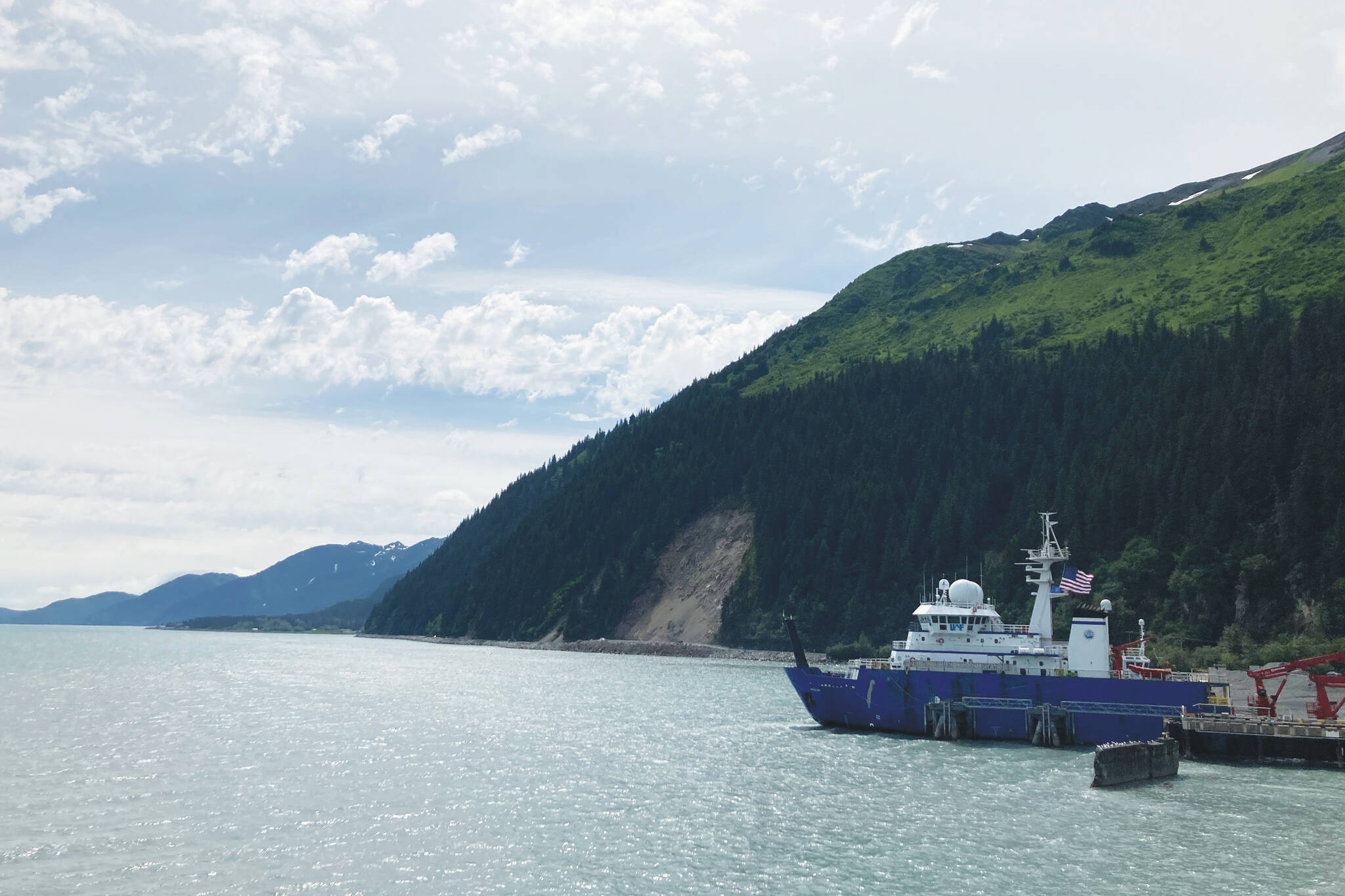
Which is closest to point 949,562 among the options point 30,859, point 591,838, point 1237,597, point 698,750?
point 1237,597

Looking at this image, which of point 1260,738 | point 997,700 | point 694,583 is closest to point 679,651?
point 694,583

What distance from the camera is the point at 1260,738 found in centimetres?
5912

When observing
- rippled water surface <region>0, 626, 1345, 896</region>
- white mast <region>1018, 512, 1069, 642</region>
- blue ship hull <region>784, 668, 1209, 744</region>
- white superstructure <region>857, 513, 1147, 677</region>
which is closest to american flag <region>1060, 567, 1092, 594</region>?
white superstructure <region>857, 513, 1147, 677</region>

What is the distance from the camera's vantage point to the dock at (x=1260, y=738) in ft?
190

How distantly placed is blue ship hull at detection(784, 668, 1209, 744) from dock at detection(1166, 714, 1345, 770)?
239 cm

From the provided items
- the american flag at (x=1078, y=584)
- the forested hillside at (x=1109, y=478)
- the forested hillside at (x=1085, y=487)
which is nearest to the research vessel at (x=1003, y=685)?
the american flag at (x=1078, y=584)

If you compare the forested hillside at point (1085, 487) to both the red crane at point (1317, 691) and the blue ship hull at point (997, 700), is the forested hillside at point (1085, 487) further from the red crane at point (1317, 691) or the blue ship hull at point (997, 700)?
the blue ship hull at point (997, 700)

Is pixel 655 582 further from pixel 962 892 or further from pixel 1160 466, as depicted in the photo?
pixel 962 892

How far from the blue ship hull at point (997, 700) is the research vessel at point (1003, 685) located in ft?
0.19

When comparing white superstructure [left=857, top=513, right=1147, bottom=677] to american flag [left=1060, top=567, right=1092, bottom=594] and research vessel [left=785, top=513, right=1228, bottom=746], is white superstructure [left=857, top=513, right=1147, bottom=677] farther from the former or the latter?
american flag [left=1060, top=567, right=1092, bottom=594]

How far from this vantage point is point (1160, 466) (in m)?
130

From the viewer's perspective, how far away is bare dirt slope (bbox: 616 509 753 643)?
178000 mm

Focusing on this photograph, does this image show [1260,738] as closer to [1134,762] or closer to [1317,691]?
[1317,691]

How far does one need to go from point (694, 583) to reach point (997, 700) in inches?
4778
